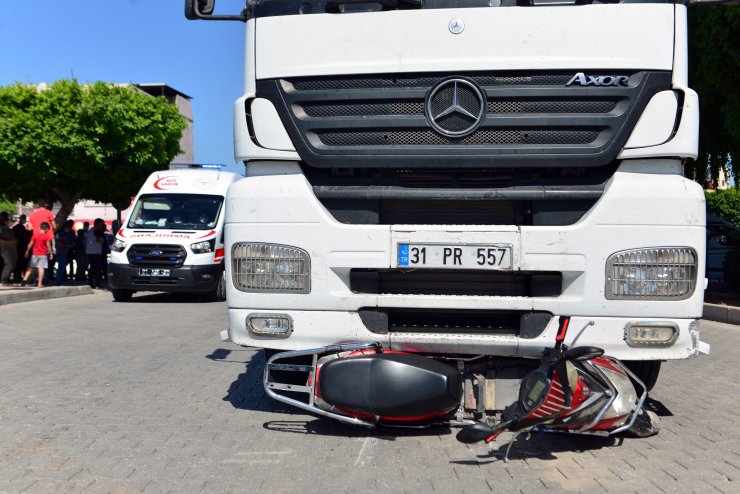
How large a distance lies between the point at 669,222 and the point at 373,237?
160 centimetres

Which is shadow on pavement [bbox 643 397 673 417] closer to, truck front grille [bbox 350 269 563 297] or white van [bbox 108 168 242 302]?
truck front grille [bbox 350 269 563 297]

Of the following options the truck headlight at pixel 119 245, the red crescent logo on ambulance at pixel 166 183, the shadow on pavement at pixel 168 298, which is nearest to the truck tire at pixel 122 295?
the shadow on pavement at pixel 168 298

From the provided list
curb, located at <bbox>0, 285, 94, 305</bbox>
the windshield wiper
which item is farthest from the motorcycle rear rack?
curb, located at <bbox>0, 285, 94, 305</bbox>

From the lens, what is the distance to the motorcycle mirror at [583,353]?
4.43 metres

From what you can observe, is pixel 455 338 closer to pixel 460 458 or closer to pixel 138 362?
pixel 460 458

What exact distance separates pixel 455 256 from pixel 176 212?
13.1m

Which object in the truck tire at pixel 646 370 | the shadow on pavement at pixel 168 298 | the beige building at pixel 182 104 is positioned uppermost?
the beige building at pixel 182 104

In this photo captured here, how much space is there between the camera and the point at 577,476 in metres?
4.32

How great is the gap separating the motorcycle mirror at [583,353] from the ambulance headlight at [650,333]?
417mm

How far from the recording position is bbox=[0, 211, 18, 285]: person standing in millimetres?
19623

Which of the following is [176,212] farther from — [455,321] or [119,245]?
[455,321]

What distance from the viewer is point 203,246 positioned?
16531 millimetres

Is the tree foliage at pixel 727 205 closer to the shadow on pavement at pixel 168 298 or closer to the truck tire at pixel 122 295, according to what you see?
the shadow on pavement at pixel 168 298

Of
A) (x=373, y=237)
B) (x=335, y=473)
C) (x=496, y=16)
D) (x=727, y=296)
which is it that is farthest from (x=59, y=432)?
(x=727, y=296)
